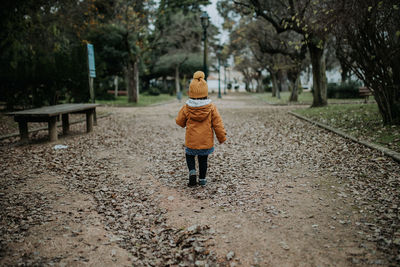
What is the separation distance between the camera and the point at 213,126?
191 inches

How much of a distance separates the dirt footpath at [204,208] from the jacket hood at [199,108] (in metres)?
1.15

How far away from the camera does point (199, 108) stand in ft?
15.4

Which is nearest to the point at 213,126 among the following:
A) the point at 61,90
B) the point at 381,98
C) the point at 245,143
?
the point at 245,143

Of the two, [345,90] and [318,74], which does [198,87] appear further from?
[345,90]

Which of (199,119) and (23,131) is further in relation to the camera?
(23,131)

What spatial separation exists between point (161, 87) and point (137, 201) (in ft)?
160

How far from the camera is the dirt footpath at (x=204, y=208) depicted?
3053mm

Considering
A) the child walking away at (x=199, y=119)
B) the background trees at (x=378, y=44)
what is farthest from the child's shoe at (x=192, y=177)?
the background trees at (x=378, y=44)

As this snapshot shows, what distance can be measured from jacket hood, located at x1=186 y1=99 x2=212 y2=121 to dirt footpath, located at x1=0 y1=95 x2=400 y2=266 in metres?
1.15

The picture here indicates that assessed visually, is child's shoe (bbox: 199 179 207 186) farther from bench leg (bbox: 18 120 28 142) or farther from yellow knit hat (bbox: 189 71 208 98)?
bench leg (bbox: 18 120 28 142)

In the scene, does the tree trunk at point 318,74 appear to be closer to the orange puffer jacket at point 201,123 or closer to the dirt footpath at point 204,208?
the dirt footpath at point 204,208

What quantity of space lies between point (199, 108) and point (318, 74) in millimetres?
13320

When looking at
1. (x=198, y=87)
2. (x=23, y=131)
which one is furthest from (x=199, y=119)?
(x=23, y=131)

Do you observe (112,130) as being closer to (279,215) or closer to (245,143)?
(245,143)
